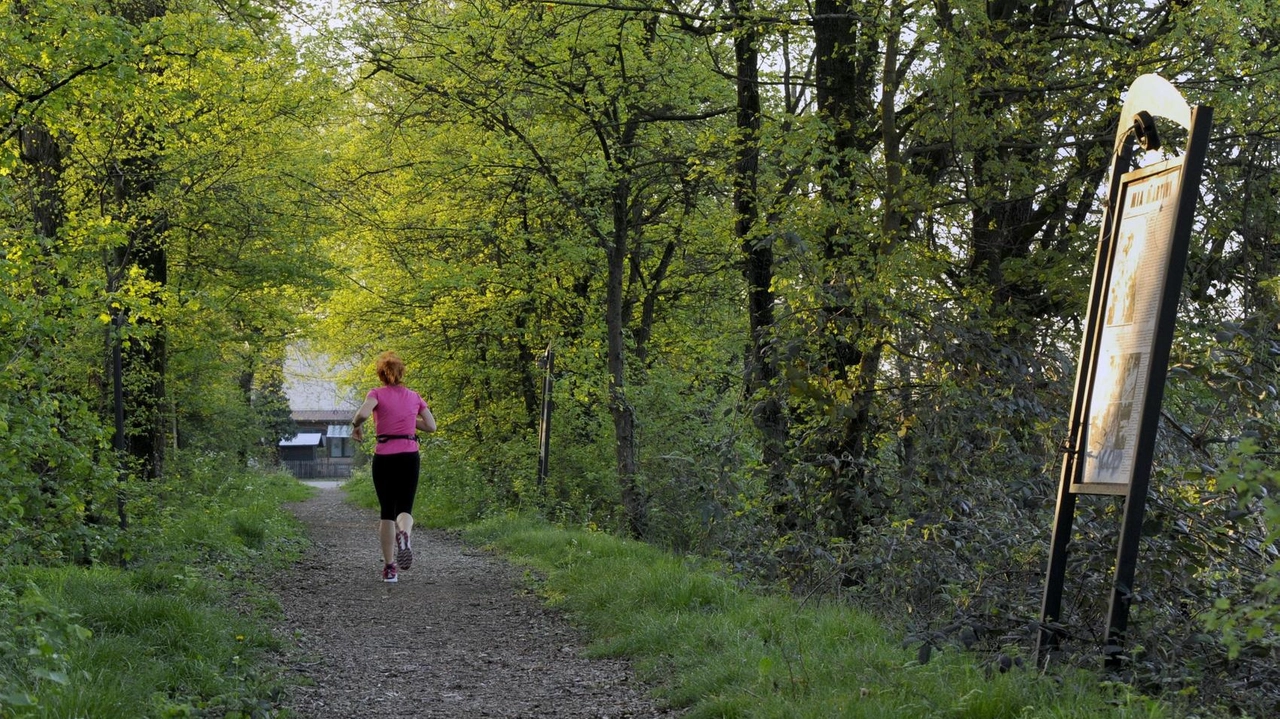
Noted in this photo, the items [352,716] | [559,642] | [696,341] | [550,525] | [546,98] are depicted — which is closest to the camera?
[352,716]

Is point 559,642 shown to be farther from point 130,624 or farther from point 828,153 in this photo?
point 828,153

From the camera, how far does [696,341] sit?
22.8m

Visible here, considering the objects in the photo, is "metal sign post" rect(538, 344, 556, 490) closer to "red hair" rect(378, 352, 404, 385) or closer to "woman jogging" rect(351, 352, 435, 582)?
"woman jogging" rect(351, 352, 435, 582)

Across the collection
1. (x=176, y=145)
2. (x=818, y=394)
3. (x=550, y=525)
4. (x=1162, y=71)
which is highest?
(x=1162, y=71)

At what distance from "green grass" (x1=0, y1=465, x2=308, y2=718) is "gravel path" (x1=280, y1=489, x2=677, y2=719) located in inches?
14.3

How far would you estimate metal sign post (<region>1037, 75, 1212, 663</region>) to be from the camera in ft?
15.1

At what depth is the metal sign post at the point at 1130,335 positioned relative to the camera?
4609 mm

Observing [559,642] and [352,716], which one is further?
[559,642]

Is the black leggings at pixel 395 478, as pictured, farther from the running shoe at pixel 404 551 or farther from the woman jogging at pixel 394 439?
the running shoe at pixel 404 551

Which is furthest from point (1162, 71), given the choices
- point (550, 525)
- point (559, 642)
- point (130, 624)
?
point (550, 525)

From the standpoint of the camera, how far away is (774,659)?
624 cm

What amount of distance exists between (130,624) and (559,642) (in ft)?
9.50

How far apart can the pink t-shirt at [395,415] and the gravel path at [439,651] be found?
1327mm

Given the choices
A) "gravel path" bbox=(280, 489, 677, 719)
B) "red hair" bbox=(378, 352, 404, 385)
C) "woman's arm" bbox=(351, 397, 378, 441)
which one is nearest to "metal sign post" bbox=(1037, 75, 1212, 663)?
"gravel path" bbox=(280, 489, 677, 719)
